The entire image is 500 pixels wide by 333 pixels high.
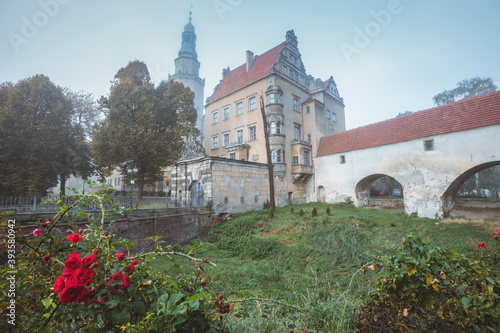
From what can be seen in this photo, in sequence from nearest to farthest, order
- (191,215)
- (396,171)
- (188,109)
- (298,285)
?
(298,285)
(191,215)
(396,171)
(188,109)

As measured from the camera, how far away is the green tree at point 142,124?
1889 centimetres

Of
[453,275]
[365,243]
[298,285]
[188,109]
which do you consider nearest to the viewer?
[453,275]

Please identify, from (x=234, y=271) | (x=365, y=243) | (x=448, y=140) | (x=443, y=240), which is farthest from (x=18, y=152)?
(x=448, y=140)

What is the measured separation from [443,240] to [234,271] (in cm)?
915

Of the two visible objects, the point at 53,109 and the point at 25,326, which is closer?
the point at 25,326

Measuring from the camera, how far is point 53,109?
19.3 m

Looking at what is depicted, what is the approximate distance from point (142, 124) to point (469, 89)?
36.1m

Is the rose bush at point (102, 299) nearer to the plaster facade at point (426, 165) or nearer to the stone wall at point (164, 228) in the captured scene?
the stone wall at point (164, 228)

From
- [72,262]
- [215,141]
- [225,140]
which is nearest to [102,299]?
[72,262]

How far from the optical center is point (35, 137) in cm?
1812

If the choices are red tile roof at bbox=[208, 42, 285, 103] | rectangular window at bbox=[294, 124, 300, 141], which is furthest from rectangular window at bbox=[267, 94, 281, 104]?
rectangular window at bbox=[294, 124, 300, 141]

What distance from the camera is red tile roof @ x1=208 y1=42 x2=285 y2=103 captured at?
2410cm

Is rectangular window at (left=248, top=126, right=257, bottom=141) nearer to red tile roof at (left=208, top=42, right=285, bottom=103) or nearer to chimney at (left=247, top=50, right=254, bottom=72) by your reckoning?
red tile roof at (left=208, top=42, right=285, bottom=103)

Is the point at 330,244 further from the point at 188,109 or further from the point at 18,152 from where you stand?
the point at 18,152
